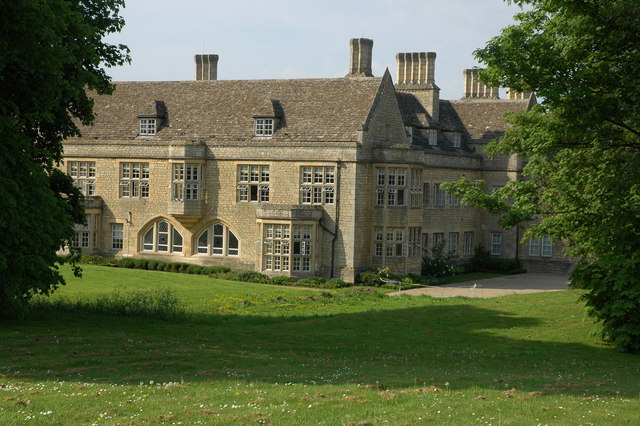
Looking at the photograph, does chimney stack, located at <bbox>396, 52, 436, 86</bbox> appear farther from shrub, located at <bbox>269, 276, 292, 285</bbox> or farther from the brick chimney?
shrub, located at <bbox>269, 276, 292, 285</bbox>

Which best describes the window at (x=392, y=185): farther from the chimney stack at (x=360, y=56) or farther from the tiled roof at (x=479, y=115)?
the tiled roof at (x=479, y=115)

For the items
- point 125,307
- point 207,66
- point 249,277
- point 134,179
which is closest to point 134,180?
point 134,179

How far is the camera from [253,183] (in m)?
47.9

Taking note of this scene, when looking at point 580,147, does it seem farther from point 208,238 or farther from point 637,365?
point 208,238

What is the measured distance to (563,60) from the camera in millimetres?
23609

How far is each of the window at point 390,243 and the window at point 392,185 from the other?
1396mm

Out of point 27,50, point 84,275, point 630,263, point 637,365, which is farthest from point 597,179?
point 84,275

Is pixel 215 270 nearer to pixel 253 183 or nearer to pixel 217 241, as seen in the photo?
pixel 217 241

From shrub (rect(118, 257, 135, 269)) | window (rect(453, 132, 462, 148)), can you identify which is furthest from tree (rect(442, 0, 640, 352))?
window (rect(453, 132, 462, 148))

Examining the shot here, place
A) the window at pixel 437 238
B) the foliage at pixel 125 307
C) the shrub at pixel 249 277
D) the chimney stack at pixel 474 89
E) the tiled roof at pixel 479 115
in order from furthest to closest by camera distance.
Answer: the chimney stack at pixel 474 89
the tiled roof at pixel 479 115
the window at pixel 437 238
the shrub at pixel 249 277
the foliage at pixel 125 307

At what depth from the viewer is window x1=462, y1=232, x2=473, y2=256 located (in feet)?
183

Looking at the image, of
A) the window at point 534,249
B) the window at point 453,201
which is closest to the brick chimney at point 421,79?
the window at point 453,201

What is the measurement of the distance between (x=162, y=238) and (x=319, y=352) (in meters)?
29.6

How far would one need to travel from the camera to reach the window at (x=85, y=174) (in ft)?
170
